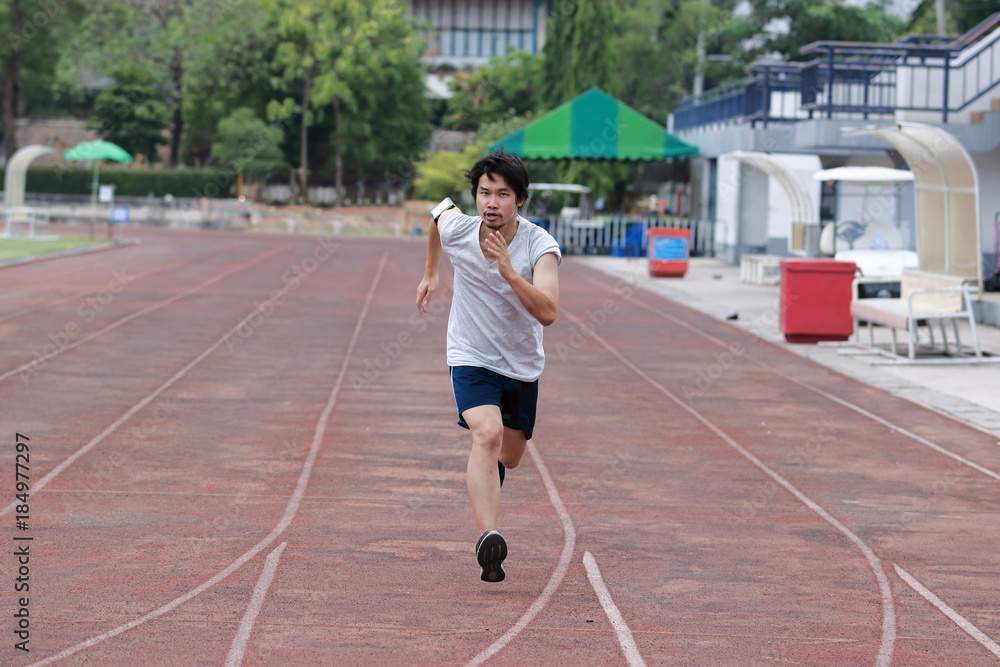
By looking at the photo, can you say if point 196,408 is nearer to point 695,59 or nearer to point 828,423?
point 828,423

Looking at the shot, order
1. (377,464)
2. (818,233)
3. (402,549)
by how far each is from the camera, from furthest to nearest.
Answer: (818,233) < (377,464) < (402,549)

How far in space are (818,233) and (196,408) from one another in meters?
18.1

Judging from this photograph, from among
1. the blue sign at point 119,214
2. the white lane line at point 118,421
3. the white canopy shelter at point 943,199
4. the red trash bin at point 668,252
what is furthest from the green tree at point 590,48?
the white lane line at point 118,421

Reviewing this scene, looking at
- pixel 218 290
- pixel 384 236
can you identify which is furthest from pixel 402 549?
pixel 384 236

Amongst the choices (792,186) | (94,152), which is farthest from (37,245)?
(792,186)

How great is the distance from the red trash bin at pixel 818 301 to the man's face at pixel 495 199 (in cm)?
1188

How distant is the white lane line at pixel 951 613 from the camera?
5.30 meters

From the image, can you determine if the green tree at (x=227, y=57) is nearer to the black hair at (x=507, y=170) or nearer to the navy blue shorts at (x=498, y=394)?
the navy blue shorts at (x=498, y=394)

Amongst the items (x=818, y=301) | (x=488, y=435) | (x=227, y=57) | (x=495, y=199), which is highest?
(x=227, y=57)

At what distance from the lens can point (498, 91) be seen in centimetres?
6341

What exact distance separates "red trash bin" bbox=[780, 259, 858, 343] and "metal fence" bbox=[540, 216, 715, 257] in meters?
22.1

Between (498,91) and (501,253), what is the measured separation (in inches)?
2320

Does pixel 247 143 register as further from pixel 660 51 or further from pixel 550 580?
pixel 550 580

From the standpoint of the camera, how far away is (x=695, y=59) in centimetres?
5447
